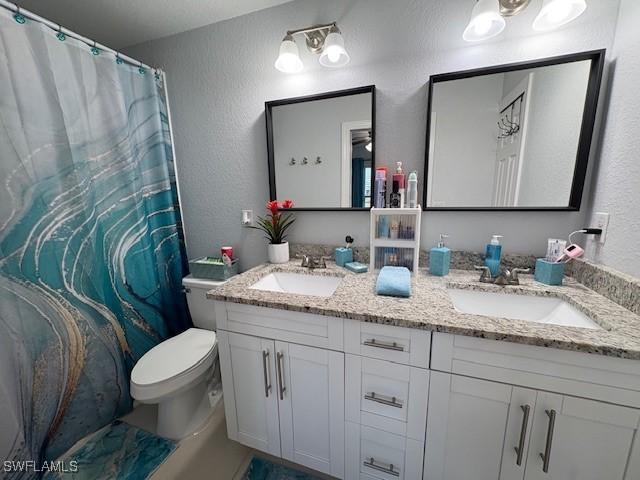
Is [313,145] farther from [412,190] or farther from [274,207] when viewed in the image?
[412,190]

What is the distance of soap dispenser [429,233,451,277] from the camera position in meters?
1.14

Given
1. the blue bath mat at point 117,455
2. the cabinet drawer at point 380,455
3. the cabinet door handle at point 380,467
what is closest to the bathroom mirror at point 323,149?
the cabinet drawer at point 380,455

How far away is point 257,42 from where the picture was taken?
137cm

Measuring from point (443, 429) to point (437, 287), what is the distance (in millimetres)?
485

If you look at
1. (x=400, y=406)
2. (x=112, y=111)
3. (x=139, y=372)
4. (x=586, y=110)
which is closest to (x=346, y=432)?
(x=400, y=406)

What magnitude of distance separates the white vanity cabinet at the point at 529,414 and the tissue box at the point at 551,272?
434 mm

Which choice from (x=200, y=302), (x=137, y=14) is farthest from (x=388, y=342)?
(x=137, y=14)

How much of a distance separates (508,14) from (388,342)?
1330 millimetres

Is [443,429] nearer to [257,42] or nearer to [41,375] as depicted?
[41,375]

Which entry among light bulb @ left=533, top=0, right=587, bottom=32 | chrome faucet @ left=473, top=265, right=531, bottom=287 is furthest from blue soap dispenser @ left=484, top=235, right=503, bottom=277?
light bulb @ left=533, top=0, right=587, bottom=32

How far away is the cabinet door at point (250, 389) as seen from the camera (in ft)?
3.42

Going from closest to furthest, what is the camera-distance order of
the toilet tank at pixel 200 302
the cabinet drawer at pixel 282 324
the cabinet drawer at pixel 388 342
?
1. the cabinet drawer at pixel 388 342
2. the cabinet drawer at pixel 282 324
3. the toilet tank at pixel 200 302

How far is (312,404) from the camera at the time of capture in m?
1.00

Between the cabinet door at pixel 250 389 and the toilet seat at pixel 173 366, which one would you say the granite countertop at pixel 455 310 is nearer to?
the cabinet door at pixel 250 389
